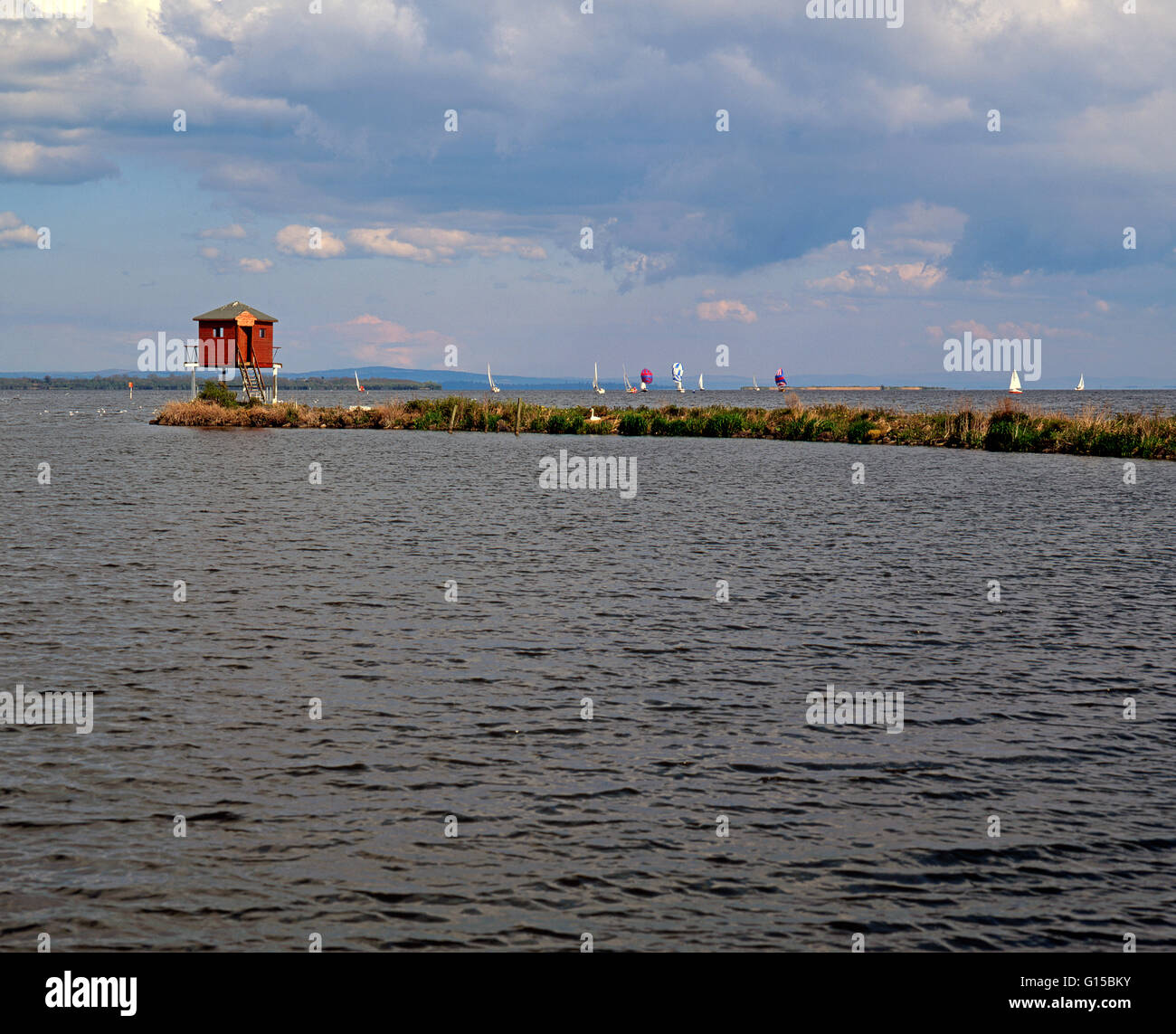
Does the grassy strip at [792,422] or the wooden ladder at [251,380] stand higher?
the wooden ladder at [251,380]

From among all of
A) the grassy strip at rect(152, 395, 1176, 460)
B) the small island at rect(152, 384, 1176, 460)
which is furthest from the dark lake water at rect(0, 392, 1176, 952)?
the grassy strip at rect(152, 395, 1176, 460)

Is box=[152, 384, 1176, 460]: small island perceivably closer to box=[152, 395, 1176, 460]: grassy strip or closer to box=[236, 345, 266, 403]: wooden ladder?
box=[152, 395, 1176, 460]: grassy strip

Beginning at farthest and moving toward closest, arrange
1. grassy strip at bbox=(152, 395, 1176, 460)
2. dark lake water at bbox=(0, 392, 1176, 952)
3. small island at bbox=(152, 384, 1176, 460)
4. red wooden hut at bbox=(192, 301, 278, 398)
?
1. red wooden hut at bbox=(192, 301, 278, 398)
2. small island at bbox=(152, 384, 1176, 460)
3. grassy strip at bbox=(152, 395, 1176, 460)
4. dark lake water at bbox=(0, 392, 1176, 952)

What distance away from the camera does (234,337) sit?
315 ft

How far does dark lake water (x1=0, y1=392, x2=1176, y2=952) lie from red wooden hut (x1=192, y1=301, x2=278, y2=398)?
68423 millimetres

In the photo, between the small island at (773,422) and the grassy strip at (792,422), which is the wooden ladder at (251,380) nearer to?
the small island at (773,422)

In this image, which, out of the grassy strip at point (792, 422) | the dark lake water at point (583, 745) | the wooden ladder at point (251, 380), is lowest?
the dark lake water at point (583, 745)

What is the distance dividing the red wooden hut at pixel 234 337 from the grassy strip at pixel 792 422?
5085mm

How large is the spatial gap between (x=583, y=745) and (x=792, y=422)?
8073 centimetres

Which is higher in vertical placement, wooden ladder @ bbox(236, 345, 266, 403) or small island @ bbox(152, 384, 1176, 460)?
wooden ladder @ bbox(236, 345, 266, 403)

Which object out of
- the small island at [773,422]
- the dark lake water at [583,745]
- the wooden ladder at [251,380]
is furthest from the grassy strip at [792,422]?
the dark lake water at [583,745]

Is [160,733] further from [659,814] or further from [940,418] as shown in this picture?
[940,418]

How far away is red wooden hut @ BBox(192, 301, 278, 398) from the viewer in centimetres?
9538

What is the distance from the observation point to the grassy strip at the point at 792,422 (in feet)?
232
